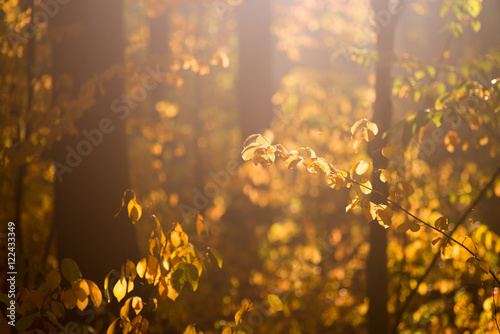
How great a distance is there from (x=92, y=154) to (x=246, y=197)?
453 cm

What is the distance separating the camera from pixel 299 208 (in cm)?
858

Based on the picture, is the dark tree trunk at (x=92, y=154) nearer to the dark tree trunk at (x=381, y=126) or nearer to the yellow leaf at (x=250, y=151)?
the dark tree trunk at (x=381, y=126)

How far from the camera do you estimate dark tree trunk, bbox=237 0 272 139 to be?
750cm

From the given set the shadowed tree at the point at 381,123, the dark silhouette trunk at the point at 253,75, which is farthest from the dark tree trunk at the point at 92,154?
the dark silhouette trunk at the point at 253,75

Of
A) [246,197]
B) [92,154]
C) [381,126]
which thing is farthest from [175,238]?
[246,197]

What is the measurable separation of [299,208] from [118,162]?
5.14 m

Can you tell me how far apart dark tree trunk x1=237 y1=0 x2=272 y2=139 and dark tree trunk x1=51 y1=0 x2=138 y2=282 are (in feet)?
12.3

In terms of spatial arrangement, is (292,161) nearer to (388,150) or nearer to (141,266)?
(388,150)

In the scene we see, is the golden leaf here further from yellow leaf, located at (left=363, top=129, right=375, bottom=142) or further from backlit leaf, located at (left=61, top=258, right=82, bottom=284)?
yellow leaf, located at (left=363, top=129, right=375, bottom=142)

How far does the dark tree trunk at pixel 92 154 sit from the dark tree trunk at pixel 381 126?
1.85m

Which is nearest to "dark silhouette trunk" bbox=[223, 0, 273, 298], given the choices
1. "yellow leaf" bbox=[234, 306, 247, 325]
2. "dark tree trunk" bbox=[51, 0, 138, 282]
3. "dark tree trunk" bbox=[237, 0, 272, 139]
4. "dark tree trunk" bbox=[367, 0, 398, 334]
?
"dark tree trunk" bbox=[237, 0, 272, 139]

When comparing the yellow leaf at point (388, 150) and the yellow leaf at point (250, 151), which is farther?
the yellow leaf at point (388, 150)

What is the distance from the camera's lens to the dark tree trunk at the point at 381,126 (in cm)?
333

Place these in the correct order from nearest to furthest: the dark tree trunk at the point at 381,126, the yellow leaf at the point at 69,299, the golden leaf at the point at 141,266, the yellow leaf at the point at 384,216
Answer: the yellow leaf at the point at 69,299 → the yellow leaf at the point at 384,216 → the golden leaf at the point at 141,266 → the dark tree trunk at the point at 381,126
